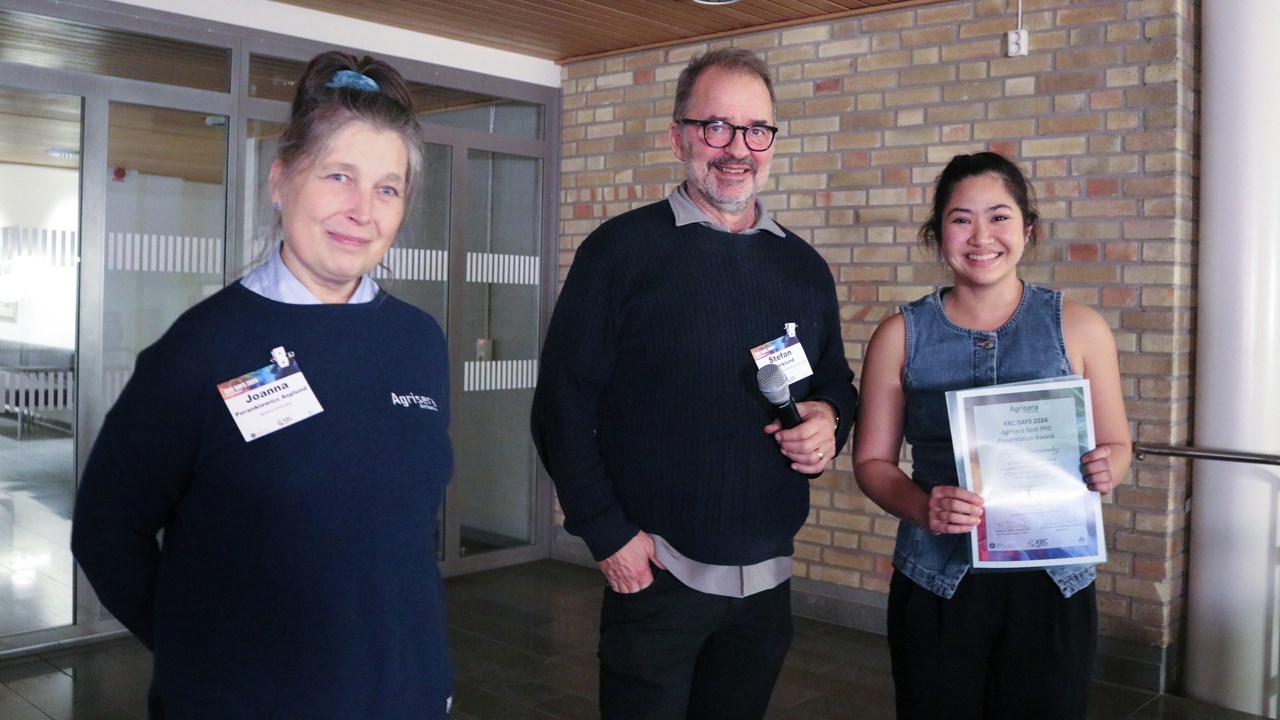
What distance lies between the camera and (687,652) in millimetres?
2201

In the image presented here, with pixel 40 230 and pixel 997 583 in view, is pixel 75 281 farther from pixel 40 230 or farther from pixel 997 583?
pixel 997 583

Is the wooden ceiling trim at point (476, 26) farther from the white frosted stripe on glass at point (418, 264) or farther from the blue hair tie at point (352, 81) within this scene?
the blue hair tie at point (352, 81)

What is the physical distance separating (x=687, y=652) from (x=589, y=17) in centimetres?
394

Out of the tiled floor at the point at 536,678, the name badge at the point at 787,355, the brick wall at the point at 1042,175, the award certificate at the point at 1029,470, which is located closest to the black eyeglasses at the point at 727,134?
the name badge at the point at 787,355

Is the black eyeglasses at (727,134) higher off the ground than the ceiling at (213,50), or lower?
lower

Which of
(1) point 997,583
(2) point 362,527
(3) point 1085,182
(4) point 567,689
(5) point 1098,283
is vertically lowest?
(4) point 567,689

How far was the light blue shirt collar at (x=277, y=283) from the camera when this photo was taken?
1.50 meters

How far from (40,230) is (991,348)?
4.04 metres

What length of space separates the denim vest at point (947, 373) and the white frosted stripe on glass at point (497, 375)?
407 centimetres

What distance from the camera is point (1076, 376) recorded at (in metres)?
2.12

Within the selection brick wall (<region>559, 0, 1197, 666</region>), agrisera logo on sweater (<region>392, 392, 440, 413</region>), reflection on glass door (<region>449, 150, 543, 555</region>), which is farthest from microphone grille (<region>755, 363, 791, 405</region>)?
reflection on glass door (<region>449, 150, 543, 555</region>)

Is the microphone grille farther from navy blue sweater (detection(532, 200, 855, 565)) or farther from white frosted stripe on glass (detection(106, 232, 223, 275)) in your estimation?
white frosted stripe on glass (detection(106, 232, 223, 275))

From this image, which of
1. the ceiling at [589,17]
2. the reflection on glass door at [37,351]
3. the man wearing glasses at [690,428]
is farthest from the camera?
the ceiling at [589,17]

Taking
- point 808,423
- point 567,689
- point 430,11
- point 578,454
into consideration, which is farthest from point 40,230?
point 808,423
